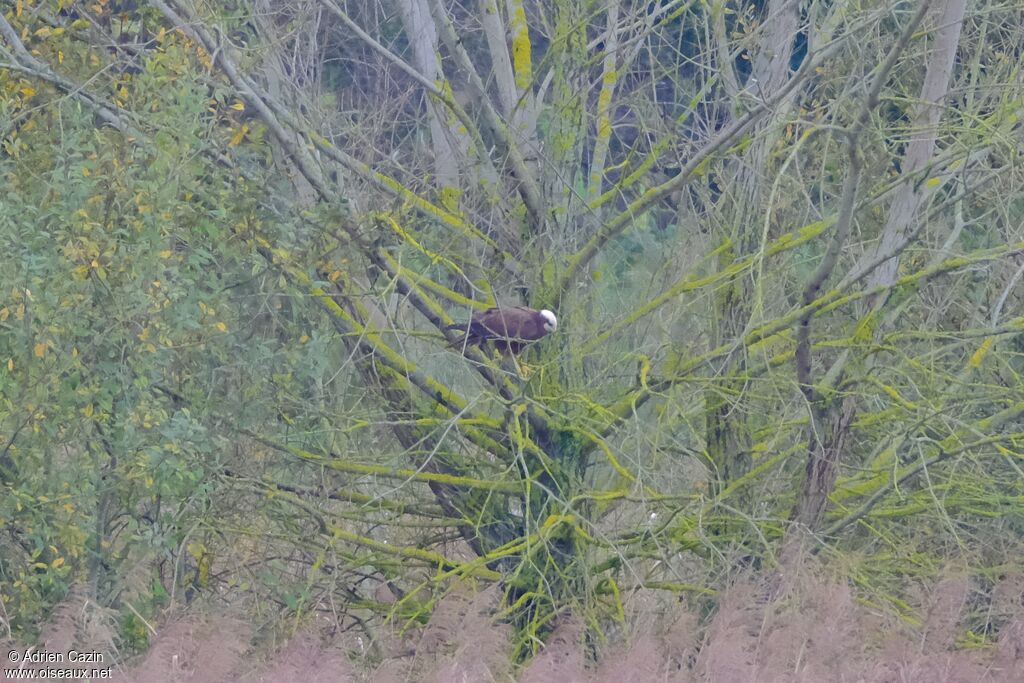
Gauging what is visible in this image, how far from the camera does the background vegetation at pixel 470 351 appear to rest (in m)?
6.08

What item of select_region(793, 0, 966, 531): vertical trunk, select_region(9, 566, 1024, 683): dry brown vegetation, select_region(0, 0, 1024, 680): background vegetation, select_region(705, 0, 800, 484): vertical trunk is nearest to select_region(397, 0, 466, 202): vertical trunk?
select_region(0, 0, 1024, 680): background vegetation

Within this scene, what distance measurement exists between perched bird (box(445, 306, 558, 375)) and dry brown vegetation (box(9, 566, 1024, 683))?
1.20 m

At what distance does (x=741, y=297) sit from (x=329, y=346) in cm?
210

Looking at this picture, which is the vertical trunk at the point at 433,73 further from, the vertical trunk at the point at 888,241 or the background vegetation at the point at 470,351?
the vertical trunk at the point at 888,241

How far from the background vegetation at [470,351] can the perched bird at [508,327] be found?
0.13m

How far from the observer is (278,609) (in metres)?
6.77

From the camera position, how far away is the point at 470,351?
22.1 feet

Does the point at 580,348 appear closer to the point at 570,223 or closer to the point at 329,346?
the point at 570,223

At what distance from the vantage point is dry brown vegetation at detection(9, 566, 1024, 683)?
529 cm

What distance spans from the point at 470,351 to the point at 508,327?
0.85ft

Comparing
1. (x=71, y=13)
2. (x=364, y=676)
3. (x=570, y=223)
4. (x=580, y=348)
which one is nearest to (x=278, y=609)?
(x=364, y=676)

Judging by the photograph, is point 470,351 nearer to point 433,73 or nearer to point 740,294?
point 740,294

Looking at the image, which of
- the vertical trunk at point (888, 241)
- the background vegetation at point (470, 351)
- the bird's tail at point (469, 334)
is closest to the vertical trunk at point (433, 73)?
the background vegetation at point (470, 351)

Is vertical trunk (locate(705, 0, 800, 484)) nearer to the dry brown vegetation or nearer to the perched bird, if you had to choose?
the dry brown vegetation
